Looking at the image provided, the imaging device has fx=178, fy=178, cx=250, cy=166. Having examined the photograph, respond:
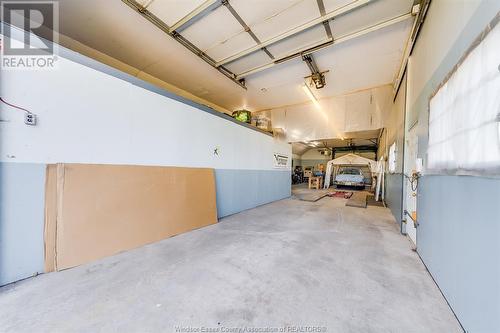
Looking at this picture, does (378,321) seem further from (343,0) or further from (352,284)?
(343,0)

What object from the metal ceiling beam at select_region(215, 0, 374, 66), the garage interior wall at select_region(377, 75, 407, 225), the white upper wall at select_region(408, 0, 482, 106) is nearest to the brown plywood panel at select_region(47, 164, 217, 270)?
the metal ceiling beam at select_region(215, 0, 374, 66)

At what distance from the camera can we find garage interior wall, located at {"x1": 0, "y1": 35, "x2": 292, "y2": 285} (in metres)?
1.68

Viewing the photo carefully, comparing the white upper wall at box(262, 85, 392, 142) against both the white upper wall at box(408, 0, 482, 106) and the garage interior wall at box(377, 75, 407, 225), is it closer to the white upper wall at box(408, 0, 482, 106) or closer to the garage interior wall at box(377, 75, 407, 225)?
the garage interior wall at box(377, 75, 407, 225)

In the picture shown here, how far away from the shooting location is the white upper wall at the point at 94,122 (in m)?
1.73

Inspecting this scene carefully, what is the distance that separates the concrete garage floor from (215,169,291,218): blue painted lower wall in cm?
161

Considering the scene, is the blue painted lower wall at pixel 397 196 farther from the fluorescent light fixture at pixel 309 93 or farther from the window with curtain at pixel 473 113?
the fluorescent light fixture at pixel 309 93

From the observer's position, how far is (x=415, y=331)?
3.91ft

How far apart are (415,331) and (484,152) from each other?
1.22m

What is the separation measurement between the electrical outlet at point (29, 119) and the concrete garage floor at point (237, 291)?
152 centimetres

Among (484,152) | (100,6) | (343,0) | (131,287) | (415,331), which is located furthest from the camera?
(100,6)

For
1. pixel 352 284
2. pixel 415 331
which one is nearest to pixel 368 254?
pixel 352 284

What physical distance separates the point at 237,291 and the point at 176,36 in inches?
160

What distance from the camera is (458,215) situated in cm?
135

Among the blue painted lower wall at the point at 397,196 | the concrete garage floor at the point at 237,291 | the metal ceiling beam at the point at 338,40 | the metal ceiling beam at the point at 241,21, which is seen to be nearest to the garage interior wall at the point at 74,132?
the concrete garage floor at the point at 237,291
